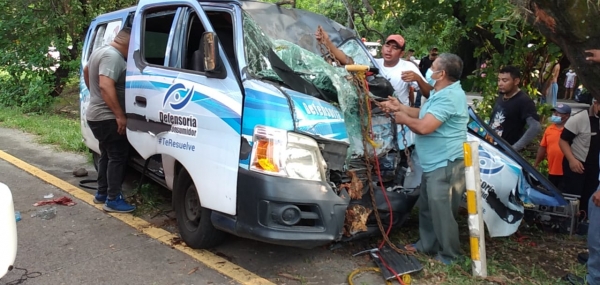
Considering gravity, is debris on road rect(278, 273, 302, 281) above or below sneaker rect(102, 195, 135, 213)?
below

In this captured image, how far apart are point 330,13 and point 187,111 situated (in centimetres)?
635

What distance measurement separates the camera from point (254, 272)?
3826 mm

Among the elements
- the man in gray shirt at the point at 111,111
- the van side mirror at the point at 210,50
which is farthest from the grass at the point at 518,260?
the man in gray shirt at the point at 111,111

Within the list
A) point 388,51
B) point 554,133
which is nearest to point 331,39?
point 388,51

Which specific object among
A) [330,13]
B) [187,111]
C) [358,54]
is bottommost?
[187,111]

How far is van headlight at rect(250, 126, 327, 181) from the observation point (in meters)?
3.27

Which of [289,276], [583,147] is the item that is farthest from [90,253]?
[583,147]

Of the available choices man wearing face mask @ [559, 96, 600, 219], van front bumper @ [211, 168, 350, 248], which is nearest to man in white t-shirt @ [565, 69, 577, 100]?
man wearing face mask @ [559, 96, 600, 219]

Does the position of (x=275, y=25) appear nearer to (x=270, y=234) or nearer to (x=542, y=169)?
(x=270, y=234)

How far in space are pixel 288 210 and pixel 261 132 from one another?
55 centimetres

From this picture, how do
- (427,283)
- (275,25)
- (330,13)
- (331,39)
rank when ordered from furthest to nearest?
(330,13)
(331,39)
(275,25)
(427,283)

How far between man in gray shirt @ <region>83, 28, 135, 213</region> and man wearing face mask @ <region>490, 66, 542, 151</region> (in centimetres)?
391

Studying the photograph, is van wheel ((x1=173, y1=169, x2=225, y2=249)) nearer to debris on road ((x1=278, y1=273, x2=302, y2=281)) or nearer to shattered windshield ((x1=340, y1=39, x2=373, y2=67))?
debris on road ((x1=278, y1=273, x2=302, y2=281))

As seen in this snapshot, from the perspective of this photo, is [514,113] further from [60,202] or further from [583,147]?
[60,202]
